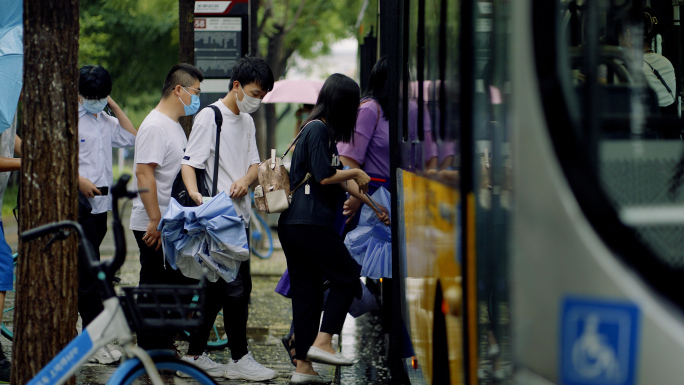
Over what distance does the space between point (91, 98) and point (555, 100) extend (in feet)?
14.0

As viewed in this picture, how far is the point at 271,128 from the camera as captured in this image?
20.6 meters

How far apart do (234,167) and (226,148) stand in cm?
12

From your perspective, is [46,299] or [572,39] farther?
[46,299]

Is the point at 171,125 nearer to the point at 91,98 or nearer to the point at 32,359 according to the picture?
the point at 91,98

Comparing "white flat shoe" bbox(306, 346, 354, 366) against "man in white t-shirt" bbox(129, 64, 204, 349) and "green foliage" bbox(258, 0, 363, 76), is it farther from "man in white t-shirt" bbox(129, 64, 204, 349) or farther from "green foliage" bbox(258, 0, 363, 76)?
"green foliage" bbox(258, 0, 363, 76)

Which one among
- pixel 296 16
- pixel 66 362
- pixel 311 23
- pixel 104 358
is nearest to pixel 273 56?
pixel 296 16

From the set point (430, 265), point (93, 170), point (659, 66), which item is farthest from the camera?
point (93, 170)

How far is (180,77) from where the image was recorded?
Result: 5.55m

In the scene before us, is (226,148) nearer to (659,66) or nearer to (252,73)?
(252,73)

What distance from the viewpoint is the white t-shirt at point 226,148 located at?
5.11 meters

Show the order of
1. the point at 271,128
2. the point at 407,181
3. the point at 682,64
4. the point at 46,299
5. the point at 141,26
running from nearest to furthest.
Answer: the point at 46,299 → the point at 682,64 → the point at 407,181 → the point at 271,128 → the point at 141,26

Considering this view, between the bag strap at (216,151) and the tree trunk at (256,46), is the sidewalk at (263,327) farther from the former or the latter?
the tree trunk at (256,46)

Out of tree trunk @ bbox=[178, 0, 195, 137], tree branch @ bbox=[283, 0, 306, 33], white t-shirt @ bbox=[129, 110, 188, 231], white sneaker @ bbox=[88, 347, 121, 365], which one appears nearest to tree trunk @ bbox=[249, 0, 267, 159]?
tree trunk @ bbox=[178, 0, 195, 137]

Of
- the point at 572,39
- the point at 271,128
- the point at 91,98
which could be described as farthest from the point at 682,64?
the point at 271,128
